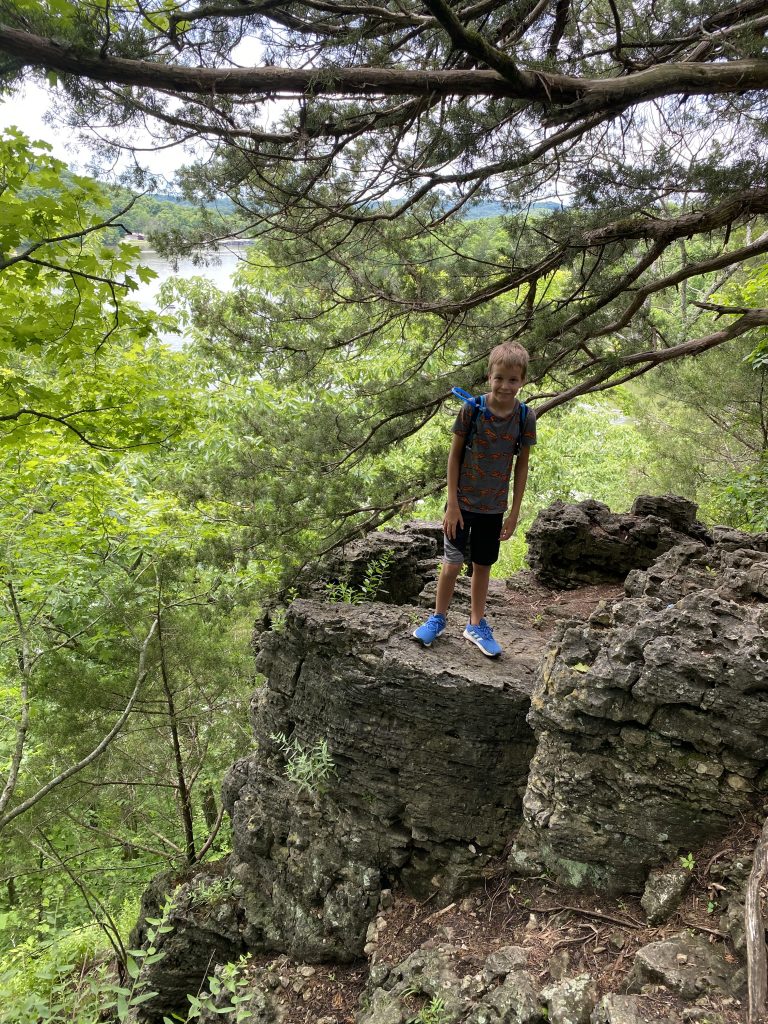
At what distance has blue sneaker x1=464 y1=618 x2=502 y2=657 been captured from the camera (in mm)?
4664

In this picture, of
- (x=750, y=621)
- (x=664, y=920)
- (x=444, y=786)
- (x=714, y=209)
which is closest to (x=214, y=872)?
(x=444, y=786)

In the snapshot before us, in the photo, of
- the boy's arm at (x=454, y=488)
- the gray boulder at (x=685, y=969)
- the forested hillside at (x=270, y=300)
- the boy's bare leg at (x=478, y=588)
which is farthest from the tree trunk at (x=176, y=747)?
the gray boulder at (x=685, y=969)

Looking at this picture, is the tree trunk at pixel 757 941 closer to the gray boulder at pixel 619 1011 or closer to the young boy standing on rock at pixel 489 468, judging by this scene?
the gray boulder at pixel 619 1011

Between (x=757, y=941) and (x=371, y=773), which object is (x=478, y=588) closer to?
(x=371, y=773)

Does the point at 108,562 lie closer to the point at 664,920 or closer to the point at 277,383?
the point at 277,383

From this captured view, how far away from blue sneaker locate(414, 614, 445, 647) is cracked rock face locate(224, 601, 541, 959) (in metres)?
0.09

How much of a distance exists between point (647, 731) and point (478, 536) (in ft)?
5.37

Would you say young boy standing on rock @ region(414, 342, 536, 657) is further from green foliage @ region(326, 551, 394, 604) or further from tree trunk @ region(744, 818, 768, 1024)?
tree trunk @ region(744, 818, 768, 1024)

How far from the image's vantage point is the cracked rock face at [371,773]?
445 cm

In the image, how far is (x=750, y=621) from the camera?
3.36 metres

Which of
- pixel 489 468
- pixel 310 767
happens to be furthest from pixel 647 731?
pixel 310 767

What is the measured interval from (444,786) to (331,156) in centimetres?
483

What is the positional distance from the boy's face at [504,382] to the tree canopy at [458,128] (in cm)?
144

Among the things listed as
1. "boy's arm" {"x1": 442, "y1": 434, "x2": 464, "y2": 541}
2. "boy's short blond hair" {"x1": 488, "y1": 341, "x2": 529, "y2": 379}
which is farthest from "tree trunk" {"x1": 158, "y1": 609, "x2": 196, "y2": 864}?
"boy's short blond hair" {"x1": 488, "y1": 341, "x2": 529, "y2": 379}
